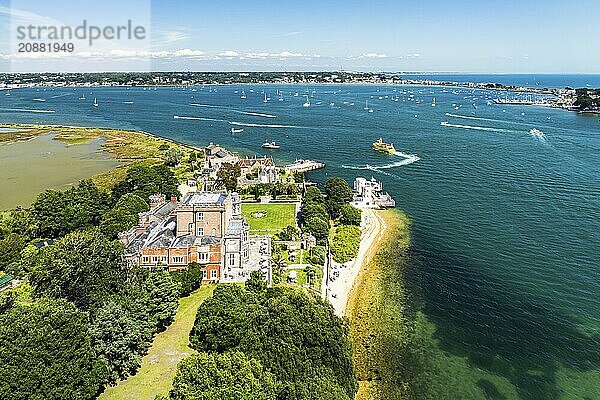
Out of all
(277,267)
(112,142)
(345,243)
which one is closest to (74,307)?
(277,267)

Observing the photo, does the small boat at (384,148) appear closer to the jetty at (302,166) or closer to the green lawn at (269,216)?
the jetty at (302,166)

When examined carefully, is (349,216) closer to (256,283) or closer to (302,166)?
(256,283)

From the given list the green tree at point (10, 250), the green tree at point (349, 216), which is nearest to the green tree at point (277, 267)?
the green tree at point (349, 216)

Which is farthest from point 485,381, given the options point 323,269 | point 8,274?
point 8,274

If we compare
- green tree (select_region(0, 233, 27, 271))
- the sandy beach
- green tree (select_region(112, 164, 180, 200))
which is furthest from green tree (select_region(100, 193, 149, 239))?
the sandy beach

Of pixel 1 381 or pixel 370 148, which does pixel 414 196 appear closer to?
pixel 370 148

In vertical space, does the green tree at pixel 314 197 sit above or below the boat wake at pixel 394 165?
below
